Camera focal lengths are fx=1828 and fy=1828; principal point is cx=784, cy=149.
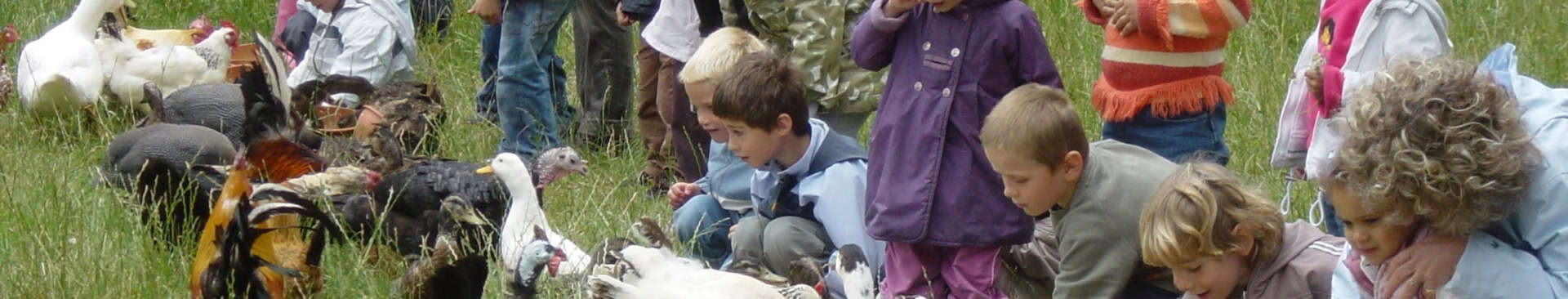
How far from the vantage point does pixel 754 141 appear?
478 centimetres

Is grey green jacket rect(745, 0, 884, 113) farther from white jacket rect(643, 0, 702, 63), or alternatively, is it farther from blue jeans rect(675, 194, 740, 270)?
white jacket rect(643, 0, 702, 63)

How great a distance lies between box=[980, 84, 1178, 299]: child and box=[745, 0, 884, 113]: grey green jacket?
1355 millimetres

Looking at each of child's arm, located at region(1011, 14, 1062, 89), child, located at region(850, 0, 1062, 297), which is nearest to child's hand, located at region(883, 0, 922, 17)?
child, located at region(850, 0, 1062, 297)

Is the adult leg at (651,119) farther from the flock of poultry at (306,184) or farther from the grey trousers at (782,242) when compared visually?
the grey trousers at (782,242)

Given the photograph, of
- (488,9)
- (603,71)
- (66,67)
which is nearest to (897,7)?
(488,9)

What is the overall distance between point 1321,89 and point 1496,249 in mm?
929

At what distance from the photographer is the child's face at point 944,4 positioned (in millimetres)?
4406

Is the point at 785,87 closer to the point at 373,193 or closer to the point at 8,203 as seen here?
the point at 373,193

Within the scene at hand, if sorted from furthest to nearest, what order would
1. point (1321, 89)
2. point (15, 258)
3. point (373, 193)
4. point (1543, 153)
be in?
point (373, 193) < point (15, 258) < point (1321, 89) < point (1543, 153)

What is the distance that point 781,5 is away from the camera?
5516 mm

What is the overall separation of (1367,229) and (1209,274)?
44 cm

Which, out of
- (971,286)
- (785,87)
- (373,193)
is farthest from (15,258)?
(971,286)

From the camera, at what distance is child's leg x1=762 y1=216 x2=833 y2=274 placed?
481cm

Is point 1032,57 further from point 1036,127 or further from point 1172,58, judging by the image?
point 1036,127
